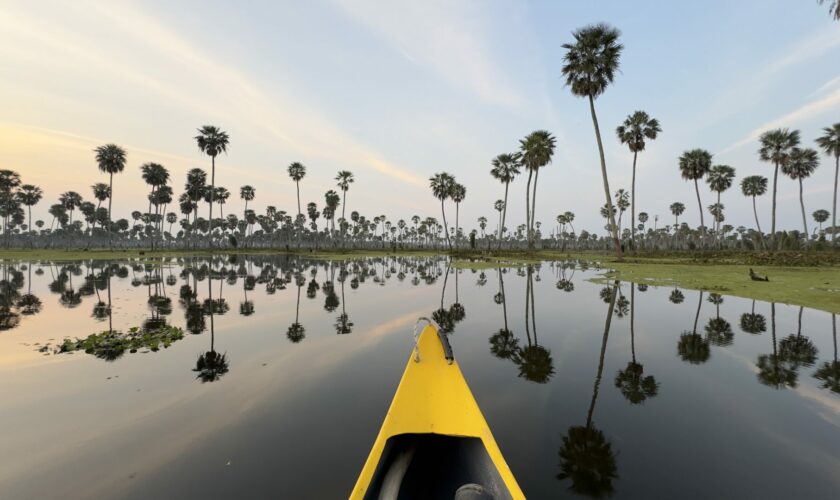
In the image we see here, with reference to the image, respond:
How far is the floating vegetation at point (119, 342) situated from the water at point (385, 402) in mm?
216

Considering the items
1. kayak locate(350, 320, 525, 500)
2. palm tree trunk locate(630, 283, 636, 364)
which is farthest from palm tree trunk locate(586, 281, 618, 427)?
kayak locate(350, 320, 525, 500)

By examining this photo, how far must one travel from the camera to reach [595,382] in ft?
25.4

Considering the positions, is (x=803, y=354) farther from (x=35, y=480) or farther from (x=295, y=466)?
(x=35, y=480)

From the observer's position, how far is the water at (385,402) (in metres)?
4.49

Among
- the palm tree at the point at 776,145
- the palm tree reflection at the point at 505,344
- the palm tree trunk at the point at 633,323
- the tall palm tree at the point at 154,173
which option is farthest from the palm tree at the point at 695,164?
the tall palm tree at the point at 154,173

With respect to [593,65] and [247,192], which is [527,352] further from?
[247,192]

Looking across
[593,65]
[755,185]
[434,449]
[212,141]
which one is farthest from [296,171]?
[755,185]

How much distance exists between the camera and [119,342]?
409 inches

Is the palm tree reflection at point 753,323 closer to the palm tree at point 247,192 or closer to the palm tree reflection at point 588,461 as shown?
the palm tree reflection at point 588,461

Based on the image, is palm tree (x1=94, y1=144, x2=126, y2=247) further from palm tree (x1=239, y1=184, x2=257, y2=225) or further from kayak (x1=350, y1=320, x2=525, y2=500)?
kayak (x1=350, y1=320, x2=525, y2=500)

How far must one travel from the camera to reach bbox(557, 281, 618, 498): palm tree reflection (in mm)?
4289

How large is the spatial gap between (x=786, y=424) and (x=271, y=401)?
978 cm

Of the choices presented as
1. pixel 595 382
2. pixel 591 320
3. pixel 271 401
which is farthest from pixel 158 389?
pixel 591 320

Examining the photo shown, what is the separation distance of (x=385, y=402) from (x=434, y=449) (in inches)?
95.9
